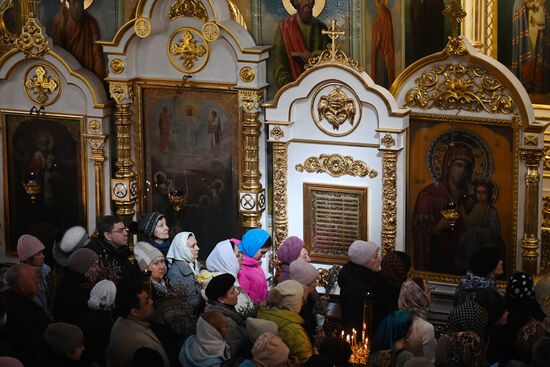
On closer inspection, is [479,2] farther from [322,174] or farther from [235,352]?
[235,352]

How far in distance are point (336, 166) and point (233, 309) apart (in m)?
3.04

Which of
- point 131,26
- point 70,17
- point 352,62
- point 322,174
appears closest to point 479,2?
point 352,62

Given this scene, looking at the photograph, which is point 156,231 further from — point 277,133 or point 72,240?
point 277,133

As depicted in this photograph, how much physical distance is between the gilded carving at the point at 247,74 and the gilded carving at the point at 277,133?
631mm

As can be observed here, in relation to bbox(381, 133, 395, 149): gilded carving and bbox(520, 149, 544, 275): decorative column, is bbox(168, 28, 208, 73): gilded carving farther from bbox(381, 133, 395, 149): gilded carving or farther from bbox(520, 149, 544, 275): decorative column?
bbox(520, 149, 544, 275): decorative column

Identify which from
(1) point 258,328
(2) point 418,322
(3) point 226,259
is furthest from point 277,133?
(2) point 418,322

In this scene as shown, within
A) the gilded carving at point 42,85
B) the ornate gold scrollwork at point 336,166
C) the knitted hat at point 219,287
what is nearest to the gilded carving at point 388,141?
the ornate gold scrollwork at point 336,166

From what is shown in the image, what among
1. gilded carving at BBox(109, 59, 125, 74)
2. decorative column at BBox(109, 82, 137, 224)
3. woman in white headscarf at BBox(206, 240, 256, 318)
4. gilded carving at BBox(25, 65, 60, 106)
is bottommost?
woman in white headscarf at BBox(206, 240, 256, 318)

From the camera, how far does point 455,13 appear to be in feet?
42.2

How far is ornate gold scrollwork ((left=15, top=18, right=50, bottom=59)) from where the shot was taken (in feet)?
48.4

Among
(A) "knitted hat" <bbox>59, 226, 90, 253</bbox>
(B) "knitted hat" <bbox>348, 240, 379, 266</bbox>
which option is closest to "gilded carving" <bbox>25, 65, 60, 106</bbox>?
(A) "knitted hat" <bbox>59, 226, 90, 253</bbox>

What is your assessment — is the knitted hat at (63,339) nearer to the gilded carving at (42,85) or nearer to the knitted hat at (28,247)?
the knitted hat at (28,247)

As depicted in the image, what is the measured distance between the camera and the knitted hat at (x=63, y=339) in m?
10.0

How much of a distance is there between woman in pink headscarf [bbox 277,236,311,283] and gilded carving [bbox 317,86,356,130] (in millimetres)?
1334
